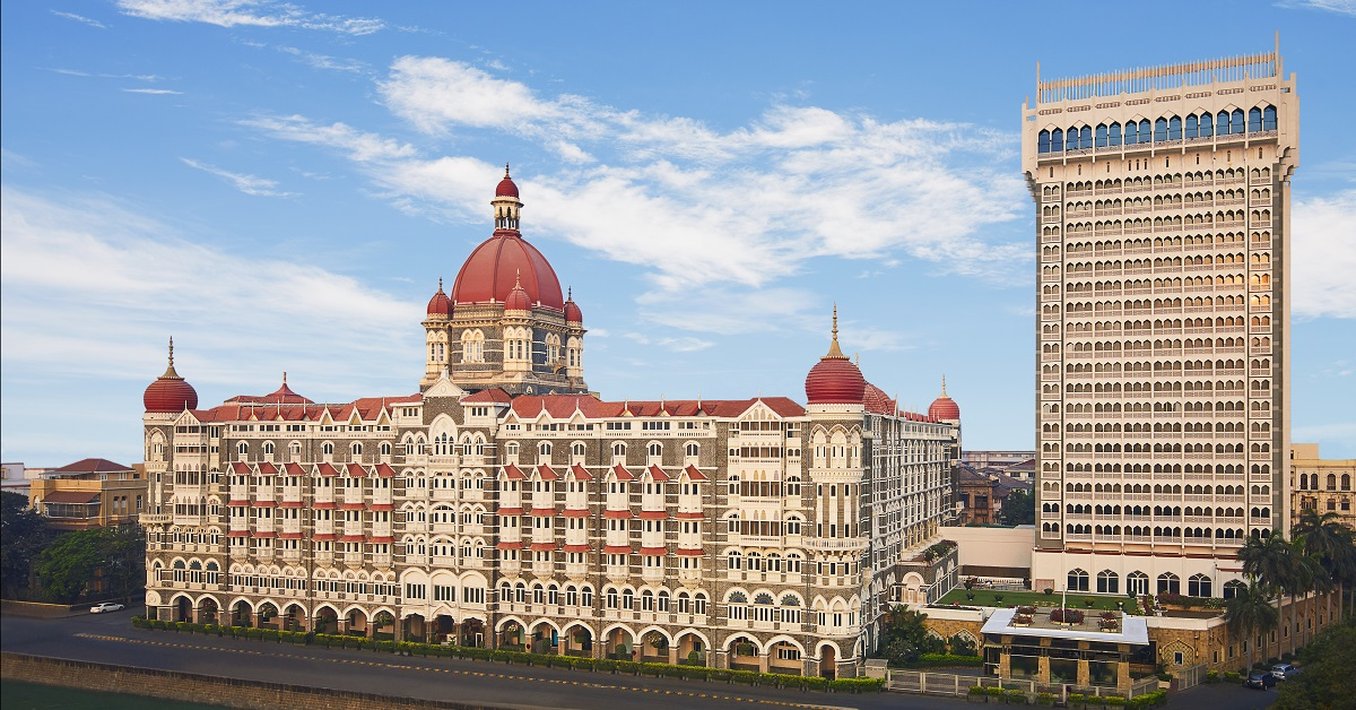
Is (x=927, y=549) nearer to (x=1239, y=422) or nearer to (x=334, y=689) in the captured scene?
(x=1239, y=422)

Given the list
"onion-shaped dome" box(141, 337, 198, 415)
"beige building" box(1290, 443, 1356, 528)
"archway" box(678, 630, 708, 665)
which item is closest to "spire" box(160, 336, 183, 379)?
"onion-shaped dome" box(141, 337, 198, 415)

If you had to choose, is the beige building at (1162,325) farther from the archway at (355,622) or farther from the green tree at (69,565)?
the green tree at (69,565)

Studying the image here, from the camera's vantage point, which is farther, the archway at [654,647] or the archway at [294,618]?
the archway at [294,618]

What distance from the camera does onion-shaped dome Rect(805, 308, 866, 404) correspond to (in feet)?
282

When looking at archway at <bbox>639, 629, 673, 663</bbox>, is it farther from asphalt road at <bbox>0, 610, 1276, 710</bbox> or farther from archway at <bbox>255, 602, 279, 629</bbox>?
archway at <bbox>255, 602, 279, 629</bbox>

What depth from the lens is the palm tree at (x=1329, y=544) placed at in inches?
3922

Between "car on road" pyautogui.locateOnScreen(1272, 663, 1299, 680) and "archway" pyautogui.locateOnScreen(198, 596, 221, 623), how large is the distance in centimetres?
9343

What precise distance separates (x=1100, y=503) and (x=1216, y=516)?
10377mm

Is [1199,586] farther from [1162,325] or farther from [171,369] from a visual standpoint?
[171,369]

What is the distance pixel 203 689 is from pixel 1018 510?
374 ft


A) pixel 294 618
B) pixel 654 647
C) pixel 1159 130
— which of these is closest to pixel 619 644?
pixel 654 647

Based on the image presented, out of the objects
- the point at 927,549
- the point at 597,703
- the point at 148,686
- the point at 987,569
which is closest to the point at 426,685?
the point at 597,703

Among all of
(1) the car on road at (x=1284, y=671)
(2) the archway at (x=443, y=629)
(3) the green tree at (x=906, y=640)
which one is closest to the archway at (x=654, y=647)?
(3) the green tree at (x=906, y=640)

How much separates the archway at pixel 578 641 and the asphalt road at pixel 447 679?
428 centimetres
